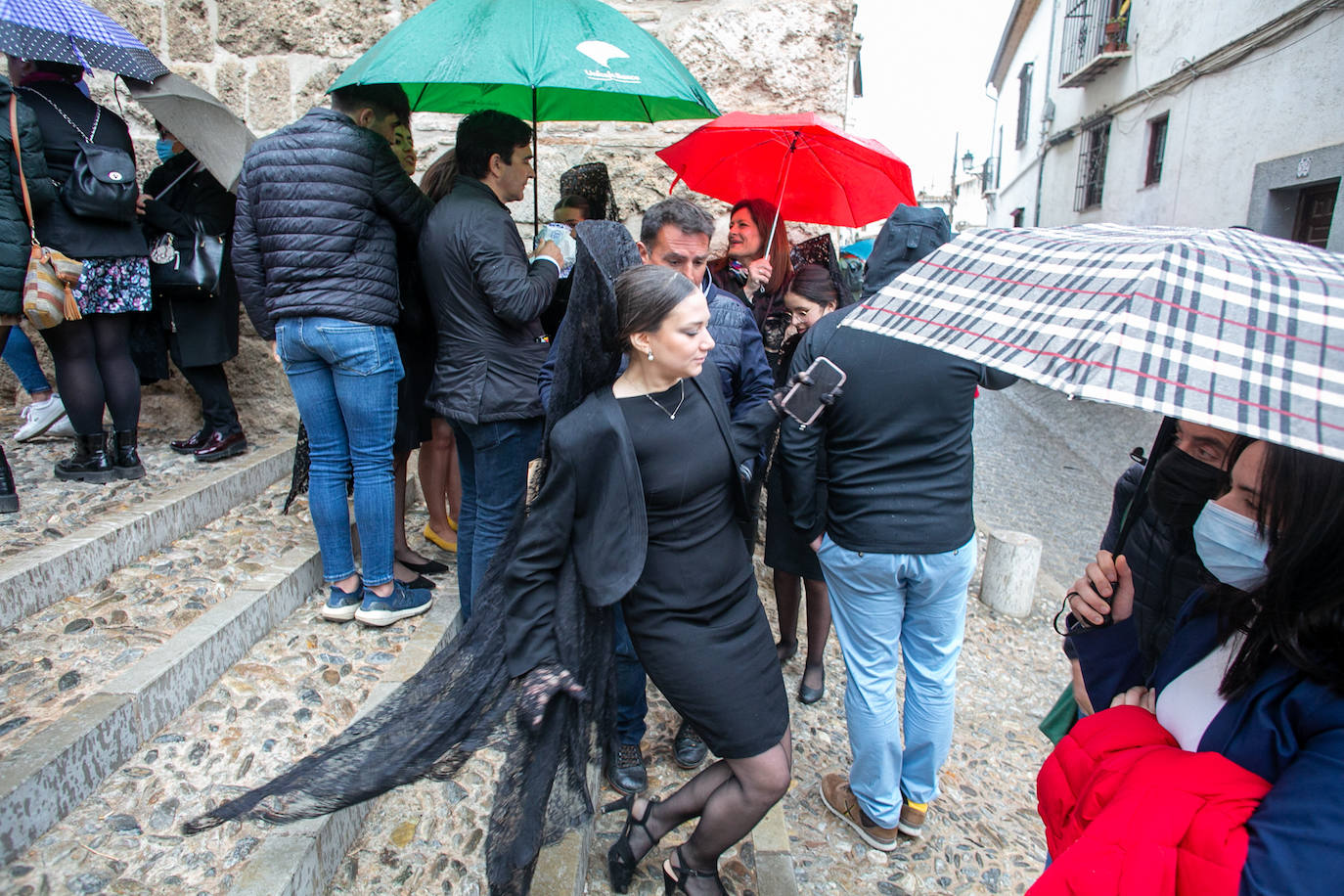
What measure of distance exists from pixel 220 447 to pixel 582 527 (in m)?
3.08

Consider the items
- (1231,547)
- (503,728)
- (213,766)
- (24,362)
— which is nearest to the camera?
(1231,547)

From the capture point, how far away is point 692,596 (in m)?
1.94

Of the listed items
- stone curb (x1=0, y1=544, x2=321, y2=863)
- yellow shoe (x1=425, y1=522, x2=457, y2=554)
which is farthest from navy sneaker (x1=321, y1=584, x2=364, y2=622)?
yellow shoe (x1=425, y1=522, x2=457, y2=554)

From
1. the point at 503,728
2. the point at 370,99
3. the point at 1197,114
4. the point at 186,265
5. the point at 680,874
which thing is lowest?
the point at 680,874

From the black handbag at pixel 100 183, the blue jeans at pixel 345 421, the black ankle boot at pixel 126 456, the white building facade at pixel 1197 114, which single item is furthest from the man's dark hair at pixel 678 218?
the white building facade at pixel 1197 114

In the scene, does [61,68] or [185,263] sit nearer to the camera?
[61,68]

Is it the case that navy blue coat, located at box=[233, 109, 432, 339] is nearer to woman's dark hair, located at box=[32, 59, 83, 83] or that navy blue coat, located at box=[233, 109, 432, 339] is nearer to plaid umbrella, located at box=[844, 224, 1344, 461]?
woman's dark hair, located at box=[32, 59, 83, 83]

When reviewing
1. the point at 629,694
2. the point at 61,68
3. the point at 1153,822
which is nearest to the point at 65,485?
the point at 61,68

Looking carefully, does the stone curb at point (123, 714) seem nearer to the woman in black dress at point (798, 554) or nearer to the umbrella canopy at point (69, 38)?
the woman in black dress at point (798, 554)

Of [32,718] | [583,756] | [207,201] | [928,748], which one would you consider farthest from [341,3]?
[928,748]

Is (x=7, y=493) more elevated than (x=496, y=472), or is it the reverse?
(x=496, y=472)

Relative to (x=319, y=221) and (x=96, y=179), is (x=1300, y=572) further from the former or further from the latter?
(x=96, y=179)

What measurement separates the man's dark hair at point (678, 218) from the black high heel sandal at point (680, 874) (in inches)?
76.8

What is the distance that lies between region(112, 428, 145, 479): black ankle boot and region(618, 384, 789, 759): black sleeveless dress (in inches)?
115
